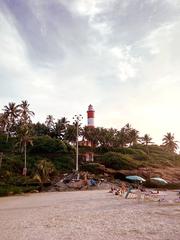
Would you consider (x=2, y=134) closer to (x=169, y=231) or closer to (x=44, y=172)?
(x=44, y=172)

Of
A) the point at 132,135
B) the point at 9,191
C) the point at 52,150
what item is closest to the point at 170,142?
the point at 132,135

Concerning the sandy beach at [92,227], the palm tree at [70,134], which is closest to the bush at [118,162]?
the palm tree at [70,134]

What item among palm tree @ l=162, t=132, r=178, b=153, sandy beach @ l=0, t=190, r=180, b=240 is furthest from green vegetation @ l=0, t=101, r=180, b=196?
sandy beach @ l=0, t=190, r=180, b=240

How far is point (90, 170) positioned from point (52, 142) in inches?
771

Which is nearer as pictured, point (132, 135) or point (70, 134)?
point (70, 134)

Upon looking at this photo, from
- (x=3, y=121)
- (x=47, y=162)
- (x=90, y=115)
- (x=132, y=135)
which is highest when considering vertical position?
(x=90, y=115)

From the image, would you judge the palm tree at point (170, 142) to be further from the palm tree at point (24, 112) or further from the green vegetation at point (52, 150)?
the palm tree at point (24, 112)

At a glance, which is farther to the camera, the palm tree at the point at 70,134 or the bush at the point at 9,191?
the palm tree at the point at 70,134

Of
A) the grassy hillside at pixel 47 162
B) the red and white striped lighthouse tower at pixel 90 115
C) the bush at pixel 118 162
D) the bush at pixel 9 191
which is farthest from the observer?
the red and white striped lighthouse tower at pixel 90 115

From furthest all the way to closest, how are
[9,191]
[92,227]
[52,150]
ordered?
[52,150] → [9,191] → [92,227]

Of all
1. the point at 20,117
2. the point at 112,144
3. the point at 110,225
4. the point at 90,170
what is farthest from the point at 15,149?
the point at 110,225

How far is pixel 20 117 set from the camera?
79.7 m

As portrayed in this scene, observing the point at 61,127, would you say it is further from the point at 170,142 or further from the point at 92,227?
the point at 92,227

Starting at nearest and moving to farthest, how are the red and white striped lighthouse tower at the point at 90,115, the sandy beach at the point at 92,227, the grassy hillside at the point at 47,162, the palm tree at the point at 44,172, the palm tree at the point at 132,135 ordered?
the sandy beach at the point at 92,227
the grassy hillside at the point at 47,162
the palm tree at the point at 44,172
the red and white striped lighthouse tower at the point at 90,115
the palm tree at the point at 132,135
